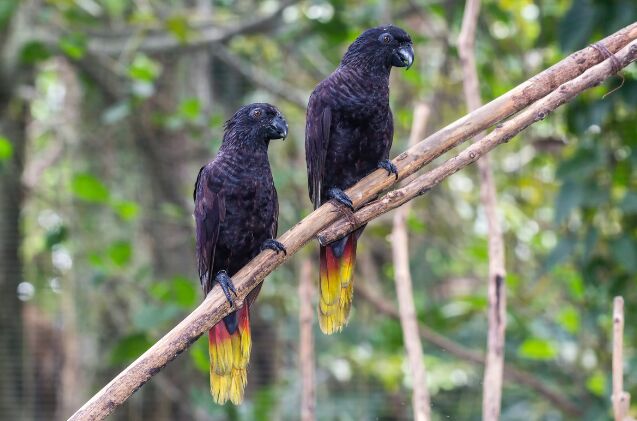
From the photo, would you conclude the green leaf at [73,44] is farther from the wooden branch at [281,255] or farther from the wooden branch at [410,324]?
the wooden branch at [281,255]

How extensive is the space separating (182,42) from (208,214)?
65.9 inches

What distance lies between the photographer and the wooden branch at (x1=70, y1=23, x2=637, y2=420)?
5.22 ft

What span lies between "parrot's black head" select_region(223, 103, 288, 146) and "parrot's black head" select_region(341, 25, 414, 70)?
0.23m

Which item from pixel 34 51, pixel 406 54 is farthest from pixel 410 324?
pixel 34 51

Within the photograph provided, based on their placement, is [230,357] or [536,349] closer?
[230,357]

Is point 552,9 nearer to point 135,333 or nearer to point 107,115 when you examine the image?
point 107,115

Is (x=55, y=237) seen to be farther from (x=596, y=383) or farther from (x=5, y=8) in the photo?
(x=596, y=383)

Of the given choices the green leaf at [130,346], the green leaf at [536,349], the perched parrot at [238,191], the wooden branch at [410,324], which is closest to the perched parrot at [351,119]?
the perched parrot at [238,191]

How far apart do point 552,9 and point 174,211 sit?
1.88 meters

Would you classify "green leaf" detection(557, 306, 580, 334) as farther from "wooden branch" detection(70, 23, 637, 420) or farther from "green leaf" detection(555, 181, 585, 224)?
"wooden branch" detection(70, 23, 637, 420)

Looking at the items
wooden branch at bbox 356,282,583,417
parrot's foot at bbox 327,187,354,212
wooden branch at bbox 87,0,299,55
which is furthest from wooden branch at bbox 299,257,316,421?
wooden branch at bbox 87,0,299,55

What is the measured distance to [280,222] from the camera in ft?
11.9

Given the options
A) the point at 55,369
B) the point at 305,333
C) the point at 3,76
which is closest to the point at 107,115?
the point at 3,76

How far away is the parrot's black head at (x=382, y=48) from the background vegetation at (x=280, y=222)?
4.05 feet
